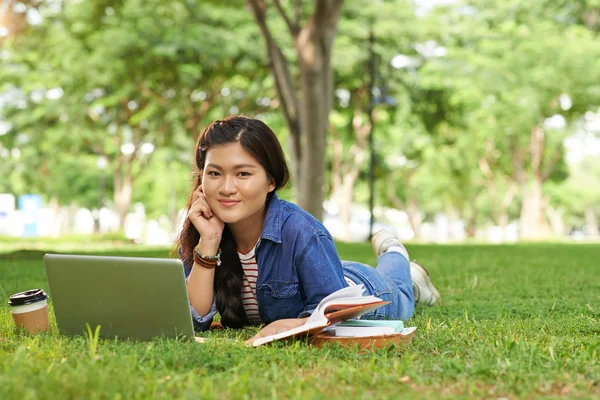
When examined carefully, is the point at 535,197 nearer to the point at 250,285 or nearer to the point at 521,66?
the point at 521,66

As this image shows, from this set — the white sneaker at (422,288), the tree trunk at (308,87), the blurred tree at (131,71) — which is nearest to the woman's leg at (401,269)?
the white sneaker at (422,288)

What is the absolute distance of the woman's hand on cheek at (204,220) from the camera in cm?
331

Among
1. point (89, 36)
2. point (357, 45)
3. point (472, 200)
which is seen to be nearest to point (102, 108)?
point (89, 36)

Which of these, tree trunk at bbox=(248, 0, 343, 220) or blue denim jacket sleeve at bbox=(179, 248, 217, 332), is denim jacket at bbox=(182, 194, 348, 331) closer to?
blue denim jacket sleeve at bbox=(179, 248, 217, 332)

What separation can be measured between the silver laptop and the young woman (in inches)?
17.9

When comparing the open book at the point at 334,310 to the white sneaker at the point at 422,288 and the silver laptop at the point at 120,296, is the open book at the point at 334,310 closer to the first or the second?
the silver laptop at the point at 120,296

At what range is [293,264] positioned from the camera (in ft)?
10.8

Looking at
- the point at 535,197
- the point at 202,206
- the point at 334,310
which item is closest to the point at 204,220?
the point at 202,206

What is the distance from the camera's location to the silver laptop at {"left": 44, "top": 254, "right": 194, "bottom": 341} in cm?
275

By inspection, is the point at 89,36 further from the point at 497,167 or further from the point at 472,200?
the point at 472,200

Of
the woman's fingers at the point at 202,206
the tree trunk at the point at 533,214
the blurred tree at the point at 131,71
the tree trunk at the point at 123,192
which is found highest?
the blurred tree at the point at 131,71

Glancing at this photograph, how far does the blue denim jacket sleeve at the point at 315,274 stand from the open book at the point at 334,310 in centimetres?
15

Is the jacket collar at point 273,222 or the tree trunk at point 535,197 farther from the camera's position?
the tree trunk at point 535,197

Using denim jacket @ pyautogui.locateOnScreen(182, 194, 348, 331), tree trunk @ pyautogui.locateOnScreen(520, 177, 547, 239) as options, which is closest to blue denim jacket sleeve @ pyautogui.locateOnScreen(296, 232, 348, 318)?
denim jacket @ pyautogui.locateOnScreen(182, 194, 348, 331)
